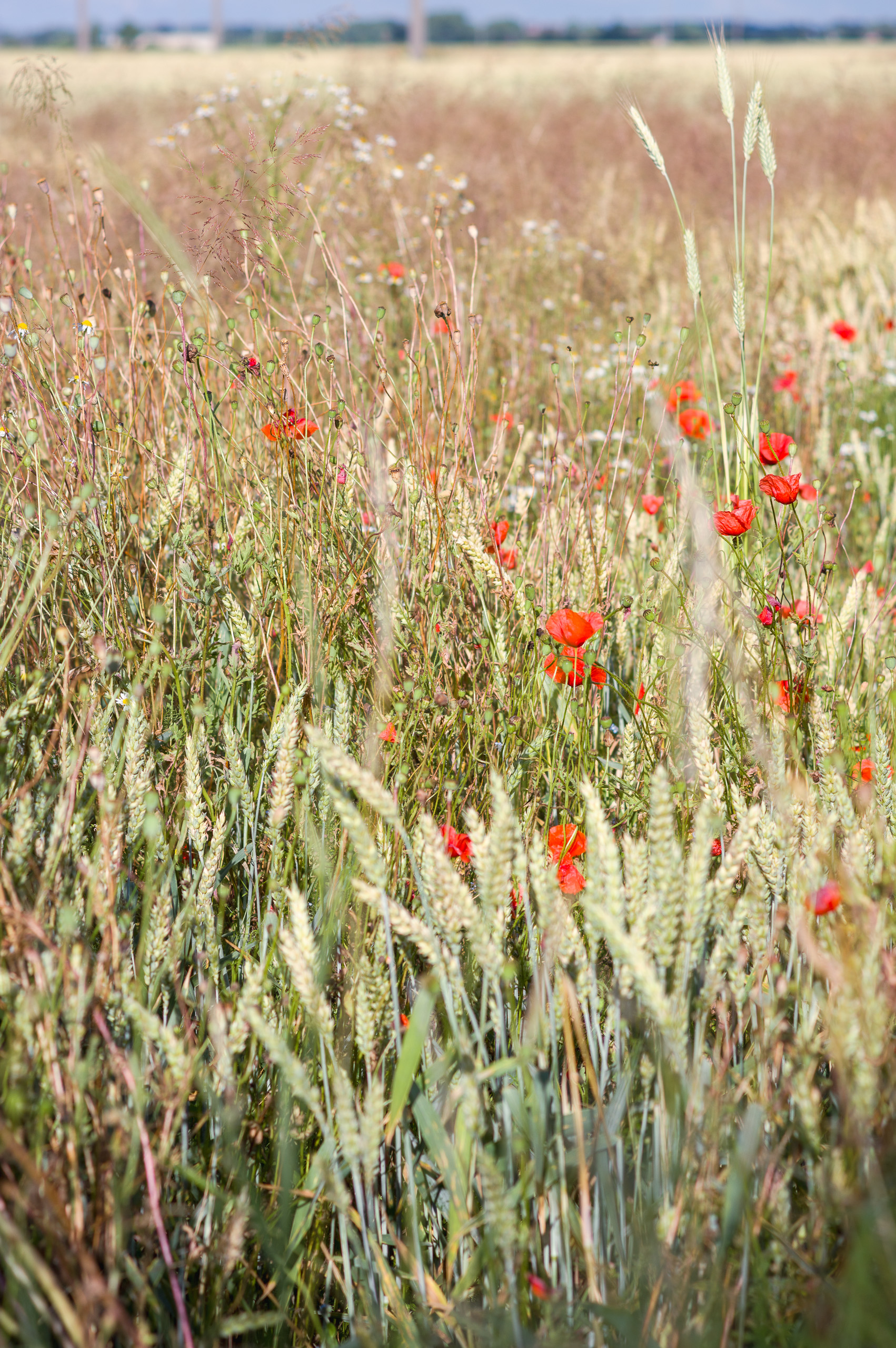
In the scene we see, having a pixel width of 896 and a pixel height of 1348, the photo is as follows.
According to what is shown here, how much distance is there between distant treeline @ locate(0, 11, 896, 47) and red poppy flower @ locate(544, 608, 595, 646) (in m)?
44.5

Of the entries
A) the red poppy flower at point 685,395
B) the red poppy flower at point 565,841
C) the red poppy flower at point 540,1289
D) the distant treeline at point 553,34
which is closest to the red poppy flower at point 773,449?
the red poppy flower at point 565,841

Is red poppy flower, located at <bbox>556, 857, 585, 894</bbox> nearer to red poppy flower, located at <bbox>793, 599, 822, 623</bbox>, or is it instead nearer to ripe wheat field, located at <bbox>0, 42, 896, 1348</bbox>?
ripe wheat field, located at <bbox>0, 42, 896, 1348</bbox>

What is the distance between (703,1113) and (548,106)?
36.6ft

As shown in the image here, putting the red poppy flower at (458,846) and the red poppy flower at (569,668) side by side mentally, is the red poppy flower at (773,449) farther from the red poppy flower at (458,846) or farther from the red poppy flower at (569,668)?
the red poppy flower at (458,846)

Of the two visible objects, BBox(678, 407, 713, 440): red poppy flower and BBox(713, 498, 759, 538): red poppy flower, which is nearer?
BBox(713, 498, 759, 538): red poppy flower

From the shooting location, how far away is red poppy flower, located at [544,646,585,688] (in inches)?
50.7

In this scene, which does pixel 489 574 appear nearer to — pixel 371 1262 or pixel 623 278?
pixel 371 1262

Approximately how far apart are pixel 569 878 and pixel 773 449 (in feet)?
2.29

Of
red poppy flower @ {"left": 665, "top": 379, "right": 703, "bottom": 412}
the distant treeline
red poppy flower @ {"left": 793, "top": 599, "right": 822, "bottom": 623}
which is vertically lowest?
red poppy flower @ {"left": 793, "top": 599, "right": 822, "bottom": 623}

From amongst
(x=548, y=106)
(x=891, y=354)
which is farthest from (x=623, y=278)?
(x=548, y=106)

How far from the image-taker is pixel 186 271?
1.28 metres

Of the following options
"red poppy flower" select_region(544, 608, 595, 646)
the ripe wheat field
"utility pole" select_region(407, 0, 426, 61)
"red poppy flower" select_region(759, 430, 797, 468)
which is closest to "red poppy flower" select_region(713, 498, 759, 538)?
the ripe wheat field

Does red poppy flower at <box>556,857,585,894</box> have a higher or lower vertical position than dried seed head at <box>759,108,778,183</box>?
lower

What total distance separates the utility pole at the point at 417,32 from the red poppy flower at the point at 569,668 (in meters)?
27.0
